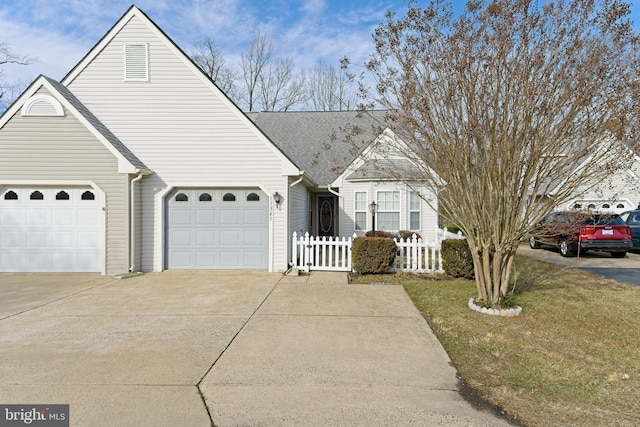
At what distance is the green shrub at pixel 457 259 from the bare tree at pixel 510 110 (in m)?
2.58

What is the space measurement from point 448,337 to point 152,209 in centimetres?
881

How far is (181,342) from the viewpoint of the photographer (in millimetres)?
4984

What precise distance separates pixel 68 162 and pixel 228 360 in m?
8.52

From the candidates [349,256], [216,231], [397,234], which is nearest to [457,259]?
[349,256]

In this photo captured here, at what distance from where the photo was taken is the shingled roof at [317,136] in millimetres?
15539

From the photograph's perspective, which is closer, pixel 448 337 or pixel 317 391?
pixel 317 391

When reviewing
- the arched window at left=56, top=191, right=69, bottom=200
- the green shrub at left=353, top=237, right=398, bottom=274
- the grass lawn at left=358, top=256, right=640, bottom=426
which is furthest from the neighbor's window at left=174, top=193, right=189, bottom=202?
the grass lawn at left=358, top=256, right=640, bottom=426

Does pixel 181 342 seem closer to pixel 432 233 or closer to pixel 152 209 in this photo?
pixel 152 209

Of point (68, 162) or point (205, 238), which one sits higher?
point (68, 162)

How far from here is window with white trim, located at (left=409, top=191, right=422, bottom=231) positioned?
13.9 meters

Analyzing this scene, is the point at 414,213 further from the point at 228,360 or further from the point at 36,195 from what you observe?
the point at 36,195

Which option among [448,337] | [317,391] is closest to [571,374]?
[448,337]

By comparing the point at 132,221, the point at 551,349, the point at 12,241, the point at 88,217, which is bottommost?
the point at 551,349

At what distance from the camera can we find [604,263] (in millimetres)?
12086
